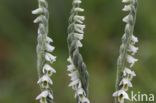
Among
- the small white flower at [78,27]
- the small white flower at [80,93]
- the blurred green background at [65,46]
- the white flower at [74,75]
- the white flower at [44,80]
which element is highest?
the blurred green background at [65,46]

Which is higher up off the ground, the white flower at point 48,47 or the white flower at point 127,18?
the white flower at point 127,18

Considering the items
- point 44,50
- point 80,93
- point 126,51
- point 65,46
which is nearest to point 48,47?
point 44,50

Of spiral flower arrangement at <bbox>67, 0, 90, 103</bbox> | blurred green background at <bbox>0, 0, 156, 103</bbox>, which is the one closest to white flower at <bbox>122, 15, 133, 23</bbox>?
spiral flower arrangement at <bbox>67, 0, 90, 103</bbox>

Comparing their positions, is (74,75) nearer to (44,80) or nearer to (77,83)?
(77,83)

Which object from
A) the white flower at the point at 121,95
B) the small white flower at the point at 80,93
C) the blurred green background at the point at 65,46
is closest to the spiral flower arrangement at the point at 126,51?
the white flower at the point at 121,95

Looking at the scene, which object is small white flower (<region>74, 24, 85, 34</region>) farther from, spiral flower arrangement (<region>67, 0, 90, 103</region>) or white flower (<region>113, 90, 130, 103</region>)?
white flower (<region>113, 90, 130, 103</region>)

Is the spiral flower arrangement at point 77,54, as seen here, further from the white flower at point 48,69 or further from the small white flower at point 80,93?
the white flower at point 48,69

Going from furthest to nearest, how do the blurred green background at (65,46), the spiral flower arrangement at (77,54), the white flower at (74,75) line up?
the blurred green background at (65,46) < the white flower at (74,75) < the spiral flower arrangement at (77,54)
